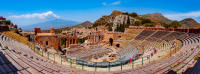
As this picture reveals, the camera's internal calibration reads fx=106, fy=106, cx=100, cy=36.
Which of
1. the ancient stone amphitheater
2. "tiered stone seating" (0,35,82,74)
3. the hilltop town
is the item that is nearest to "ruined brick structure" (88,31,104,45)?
the hilltop town

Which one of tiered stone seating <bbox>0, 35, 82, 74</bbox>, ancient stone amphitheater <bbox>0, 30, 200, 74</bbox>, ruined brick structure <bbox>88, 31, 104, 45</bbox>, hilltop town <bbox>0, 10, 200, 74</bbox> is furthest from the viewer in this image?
ruined brick structure <bbox>88, 31, 104, 45</bbox>

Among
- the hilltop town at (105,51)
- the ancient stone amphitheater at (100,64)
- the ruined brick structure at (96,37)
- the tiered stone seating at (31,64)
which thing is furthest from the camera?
the ruined brick structure at (96,37)

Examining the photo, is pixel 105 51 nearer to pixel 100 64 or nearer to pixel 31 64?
pixel 100 64

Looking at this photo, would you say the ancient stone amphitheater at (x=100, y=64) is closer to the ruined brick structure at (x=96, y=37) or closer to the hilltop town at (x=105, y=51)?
the hilltop town at (x=105, y=51)

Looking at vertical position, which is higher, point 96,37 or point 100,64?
point 96,37

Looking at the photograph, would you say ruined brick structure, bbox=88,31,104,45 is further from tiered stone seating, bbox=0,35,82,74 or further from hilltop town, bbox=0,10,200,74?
tiered stone seating, bbox=0,35,82,74

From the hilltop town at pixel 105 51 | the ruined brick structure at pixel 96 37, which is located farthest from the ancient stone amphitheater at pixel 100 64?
the ruined brick structure at pixel 96 37

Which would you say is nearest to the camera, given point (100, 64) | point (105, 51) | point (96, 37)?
point (100, 64)

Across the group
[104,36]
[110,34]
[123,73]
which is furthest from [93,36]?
[123,73]

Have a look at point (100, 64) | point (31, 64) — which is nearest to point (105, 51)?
point (100, 64)

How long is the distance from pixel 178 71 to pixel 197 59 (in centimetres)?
278

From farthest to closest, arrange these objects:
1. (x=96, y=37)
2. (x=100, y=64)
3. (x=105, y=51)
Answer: (x=96, y=37)
(x=105, y=51)
(x=100, y=64)

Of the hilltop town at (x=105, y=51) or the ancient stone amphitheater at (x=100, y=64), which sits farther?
the hilltop town at (x=105, y=51)

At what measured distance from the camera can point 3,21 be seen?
151 ft
